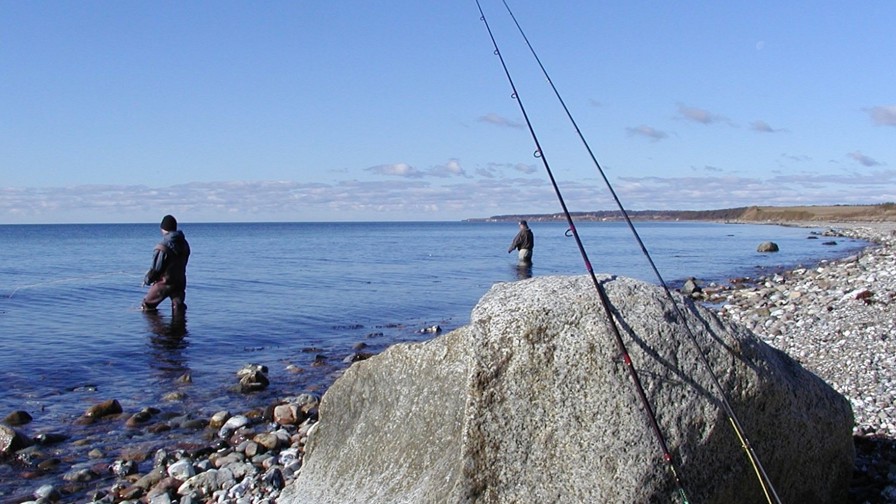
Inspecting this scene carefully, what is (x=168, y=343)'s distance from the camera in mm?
16859

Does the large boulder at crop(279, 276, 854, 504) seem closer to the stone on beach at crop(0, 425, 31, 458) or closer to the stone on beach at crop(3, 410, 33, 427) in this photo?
the stone on beach at crop(0, 425, 31, 458)

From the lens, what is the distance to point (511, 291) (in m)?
5.29

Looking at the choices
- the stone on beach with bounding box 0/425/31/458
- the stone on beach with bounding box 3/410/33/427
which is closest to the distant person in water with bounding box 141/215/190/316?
the stone on beach with bounding box 3/410/33/427

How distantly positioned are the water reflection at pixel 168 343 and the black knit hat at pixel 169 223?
236cm

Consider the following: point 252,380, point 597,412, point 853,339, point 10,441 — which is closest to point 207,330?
point 252,380

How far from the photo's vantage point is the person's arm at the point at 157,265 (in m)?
17.8

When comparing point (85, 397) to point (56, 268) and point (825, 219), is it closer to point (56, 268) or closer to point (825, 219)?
point (56, 268)

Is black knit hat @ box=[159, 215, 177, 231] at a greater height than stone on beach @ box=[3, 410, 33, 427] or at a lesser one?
greater

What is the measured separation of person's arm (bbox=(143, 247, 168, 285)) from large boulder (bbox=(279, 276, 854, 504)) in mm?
13416

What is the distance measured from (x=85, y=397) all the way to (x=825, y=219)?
134310 millimetres

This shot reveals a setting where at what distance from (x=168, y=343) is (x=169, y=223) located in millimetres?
2825

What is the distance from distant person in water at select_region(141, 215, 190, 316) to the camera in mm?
17781

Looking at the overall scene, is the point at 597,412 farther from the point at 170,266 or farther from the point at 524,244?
the point at 524,244

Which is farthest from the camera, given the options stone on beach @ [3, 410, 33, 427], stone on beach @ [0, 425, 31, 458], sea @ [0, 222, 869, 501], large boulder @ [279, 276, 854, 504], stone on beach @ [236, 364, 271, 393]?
stone on beach @ [236, 364, 271, 393]
